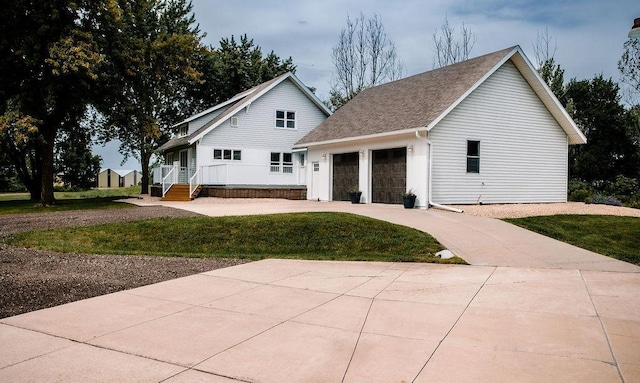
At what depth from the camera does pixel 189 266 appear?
7887 millimetres

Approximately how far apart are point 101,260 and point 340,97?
32136mm

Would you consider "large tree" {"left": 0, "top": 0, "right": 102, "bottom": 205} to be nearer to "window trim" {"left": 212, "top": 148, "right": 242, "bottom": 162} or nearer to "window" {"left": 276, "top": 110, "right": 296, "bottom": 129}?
"window trim" {"left": 212, "top": 148, "right": 242, "bottom": 162}

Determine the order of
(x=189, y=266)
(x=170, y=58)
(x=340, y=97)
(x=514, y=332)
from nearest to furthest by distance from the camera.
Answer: (x=514, y=332), (x=189, y=266), (x=170, y=58), (x=340, y=97)

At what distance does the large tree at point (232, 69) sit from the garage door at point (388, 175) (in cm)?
2400

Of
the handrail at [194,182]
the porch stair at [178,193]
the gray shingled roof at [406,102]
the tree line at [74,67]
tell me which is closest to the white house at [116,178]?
the tree line at [74,67]

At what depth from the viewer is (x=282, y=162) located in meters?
29.2

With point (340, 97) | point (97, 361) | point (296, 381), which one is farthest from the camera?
point (340, 97)

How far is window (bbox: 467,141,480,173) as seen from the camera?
18875 millimetres

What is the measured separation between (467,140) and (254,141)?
46.3ft

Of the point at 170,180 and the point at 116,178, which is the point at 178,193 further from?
the point at 116,178

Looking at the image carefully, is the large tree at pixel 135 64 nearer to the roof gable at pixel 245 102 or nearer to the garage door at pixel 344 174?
the roof gable at pixel 245 102

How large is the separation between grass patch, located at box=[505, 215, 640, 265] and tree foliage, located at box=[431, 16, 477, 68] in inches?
905

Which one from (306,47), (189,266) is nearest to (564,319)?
(189,266)

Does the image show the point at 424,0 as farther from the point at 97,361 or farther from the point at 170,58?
the point at 97,361
